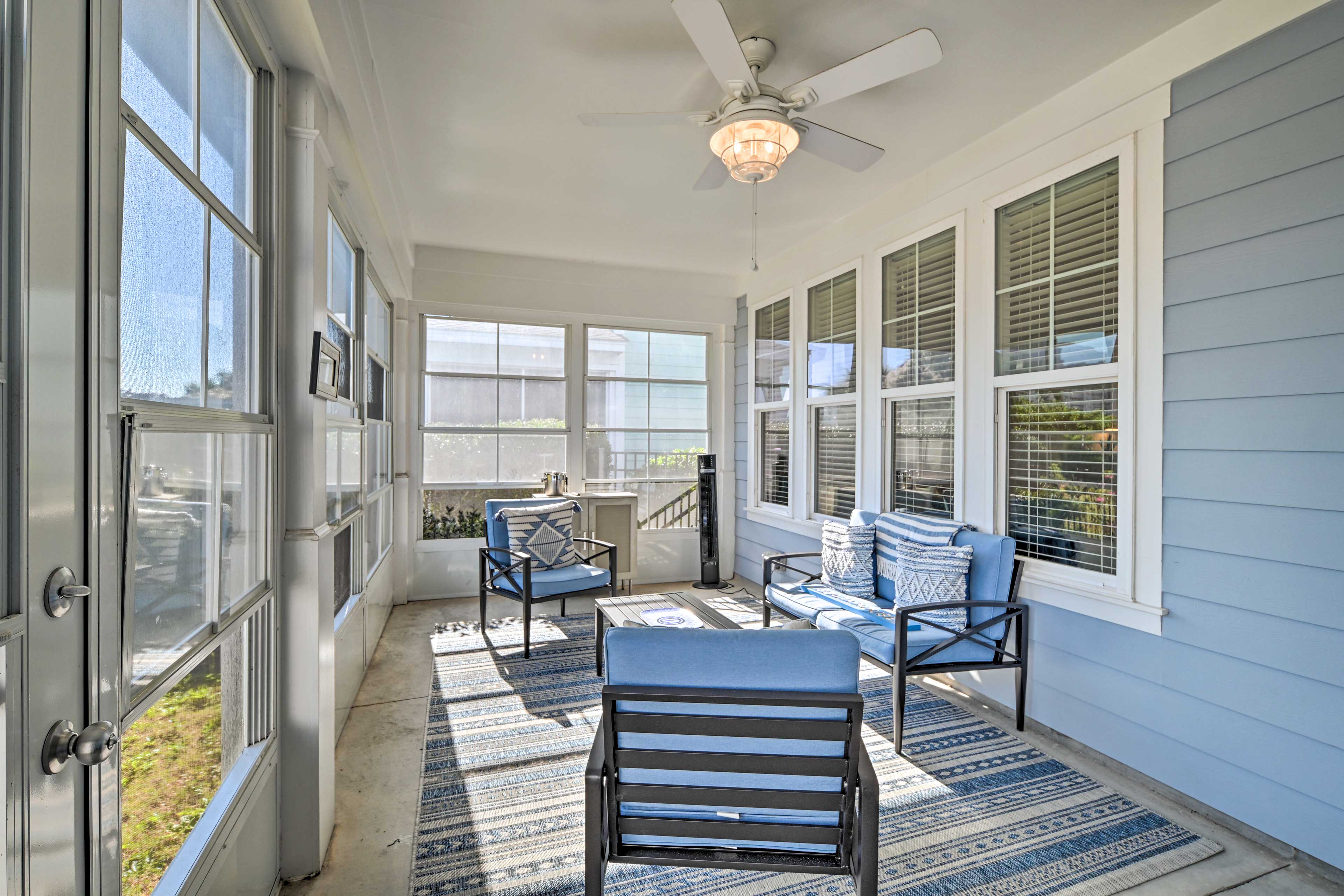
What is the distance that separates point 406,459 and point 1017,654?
14.7ft

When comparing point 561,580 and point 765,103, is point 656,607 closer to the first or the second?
point 561,580

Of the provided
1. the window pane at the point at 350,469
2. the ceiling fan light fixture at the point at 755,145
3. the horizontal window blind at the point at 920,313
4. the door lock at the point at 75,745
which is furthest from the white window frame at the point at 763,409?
the door lock at the point at 75,745

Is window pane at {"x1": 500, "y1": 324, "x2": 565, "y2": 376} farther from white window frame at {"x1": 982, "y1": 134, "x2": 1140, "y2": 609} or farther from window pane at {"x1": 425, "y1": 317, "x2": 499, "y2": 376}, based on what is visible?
white window frame at {"x1": 982, "y1": 134, "x2": 1140, "y2": 609}

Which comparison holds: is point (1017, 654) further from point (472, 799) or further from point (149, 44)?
point (149, 44)

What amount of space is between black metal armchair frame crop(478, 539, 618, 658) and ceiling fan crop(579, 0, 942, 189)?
254 cm

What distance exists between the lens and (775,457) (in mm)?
5562

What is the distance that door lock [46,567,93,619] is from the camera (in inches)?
36.5

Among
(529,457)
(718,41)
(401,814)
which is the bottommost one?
(401,814)

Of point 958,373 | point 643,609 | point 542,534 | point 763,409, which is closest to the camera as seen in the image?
point 958,373

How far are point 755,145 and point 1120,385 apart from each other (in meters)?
1.79

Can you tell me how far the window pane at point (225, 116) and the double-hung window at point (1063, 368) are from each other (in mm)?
3149

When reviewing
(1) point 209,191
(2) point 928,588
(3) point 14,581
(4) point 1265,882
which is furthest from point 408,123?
(4) point 1265,882

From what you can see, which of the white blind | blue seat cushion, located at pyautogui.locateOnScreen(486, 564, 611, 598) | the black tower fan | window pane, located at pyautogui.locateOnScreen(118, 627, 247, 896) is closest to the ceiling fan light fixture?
the white blind

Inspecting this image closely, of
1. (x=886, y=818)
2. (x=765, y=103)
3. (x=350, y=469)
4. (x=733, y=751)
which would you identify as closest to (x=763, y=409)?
(x=765, y=103)
